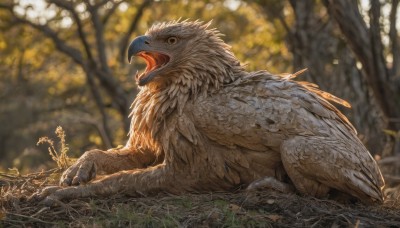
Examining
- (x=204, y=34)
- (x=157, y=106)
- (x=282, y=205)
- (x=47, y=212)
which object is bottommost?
(x=282, y=205)

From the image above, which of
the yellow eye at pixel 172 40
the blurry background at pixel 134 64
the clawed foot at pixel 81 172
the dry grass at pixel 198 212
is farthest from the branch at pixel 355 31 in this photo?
the clawed foot at pixel 81 172

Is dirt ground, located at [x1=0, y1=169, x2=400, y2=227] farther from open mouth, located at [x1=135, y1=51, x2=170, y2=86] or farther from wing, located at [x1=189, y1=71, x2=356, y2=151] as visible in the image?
open mouth, located at [x1=135, y1=51, x2=170, y2=86]

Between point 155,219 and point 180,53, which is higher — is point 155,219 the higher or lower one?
the lower one

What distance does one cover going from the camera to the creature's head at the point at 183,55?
7477 mm

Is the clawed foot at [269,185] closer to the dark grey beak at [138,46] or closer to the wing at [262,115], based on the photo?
the wing at [262,115]

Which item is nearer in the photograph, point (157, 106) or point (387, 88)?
point (157, 106)

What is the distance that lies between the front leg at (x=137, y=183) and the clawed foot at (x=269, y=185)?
2.20 ft

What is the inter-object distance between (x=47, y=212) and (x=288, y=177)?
2145 millimetres

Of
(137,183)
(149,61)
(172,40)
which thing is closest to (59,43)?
(149,61)

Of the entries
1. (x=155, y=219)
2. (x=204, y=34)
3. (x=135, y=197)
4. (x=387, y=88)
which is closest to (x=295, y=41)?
(x=387, y=88)

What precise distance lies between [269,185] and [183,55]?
1.53 m

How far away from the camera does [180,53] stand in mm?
7586

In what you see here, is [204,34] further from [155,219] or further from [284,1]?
[284,1]

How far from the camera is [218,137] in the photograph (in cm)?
703
